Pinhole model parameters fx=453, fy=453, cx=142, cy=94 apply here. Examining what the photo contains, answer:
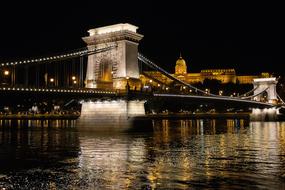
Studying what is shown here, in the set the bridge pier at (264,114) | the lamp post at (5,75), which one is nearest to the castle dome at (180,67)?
the bridge pier at (264,114)

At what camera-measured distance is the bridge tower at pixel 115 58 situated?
43.6m

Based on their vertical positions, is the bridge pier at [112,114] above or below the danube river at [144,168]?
above

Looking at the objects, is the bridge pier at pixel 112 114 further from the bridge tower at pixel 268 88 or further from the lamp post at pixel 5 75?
the bridge tower at pixel 268 88

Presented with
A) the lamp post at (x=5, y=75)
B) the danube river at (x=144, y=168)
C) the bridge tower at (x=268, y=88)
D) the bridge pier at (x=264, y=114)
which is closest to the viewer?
the danube river at (x=144, y=168)

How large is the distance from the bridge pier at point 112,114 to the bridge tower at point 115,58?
283cm

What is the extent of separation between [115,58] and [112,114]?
6.43 meters

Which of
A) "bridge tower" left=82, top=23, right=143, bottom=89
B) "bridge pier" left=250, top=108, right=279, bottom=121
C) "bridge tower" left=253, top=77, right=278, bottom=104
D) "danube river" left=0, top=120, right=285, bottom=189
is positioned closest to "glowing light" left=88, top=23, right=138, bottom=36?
"bridge tower" left=82, top=23, right=143, bottom=89

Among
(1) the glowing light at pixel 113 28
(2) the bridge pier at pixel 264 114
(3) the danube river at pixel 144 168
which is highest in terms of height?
(1) the glowing light at pixel 113 28

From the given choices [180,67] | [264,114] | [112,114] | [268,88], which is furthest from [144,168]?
[180,67]

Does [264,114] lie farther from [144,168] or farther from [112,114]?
[144,168]

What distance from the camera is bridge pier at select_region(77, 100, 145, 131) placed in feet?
132

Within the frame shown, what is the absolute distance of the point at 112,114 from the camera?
4084 cm

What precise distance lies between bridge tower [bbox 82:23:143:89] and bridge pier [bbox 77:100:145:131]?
9.29ft

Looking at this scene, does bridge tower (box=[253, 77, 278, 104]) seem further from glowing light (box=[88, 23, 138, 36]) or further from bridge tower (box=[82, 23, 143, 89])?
glowing light (box=[88, 23, 138, 36])
